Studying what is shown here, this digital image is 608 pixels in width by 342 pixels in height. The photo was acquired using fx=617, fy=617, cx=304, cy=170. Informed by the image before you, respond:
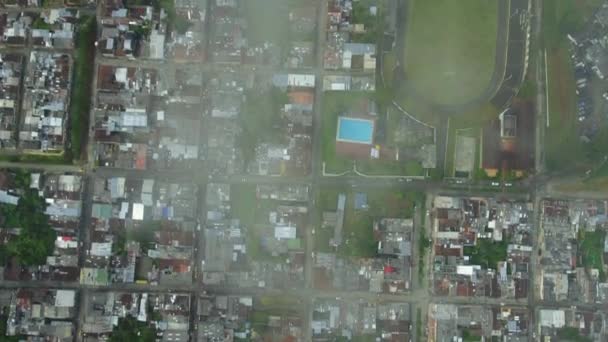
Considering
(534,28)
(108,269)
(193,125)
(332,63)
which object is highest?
(534,28)

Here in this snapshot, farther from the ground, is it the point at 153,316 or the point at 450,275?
the point at 450,275

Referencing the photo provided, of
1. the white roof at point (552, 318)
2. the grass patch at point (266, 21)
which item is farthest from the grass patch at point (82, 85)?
the white roof at point (552, 318)

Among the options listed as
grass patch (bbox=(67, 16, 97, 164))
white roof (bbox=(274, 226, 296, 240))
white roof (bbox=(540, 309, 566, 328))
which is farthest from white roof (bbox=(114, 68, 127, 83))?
white roof (bbox=(540, 309, 566, 328))

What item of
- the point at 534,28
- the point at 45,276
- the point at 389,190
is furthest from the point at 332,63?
the point at 45,276

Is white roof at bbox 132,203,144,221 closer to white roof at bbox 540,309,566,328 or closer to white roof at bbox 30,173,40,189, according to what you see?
white roof at bbox 30,173,40,189

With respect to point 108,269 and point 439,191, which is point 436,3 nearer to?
point 439,191

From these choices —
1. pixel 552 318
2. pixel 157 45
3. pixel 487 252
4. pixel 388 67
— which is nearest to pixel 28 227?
pixel 157 45
